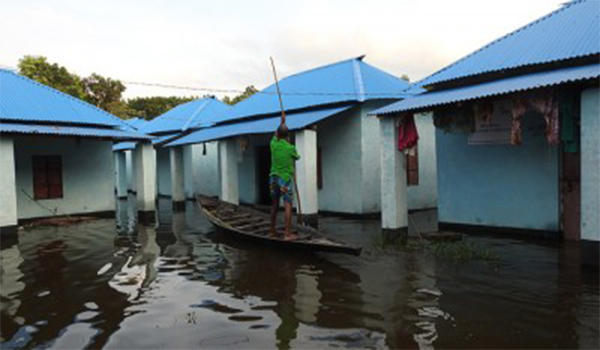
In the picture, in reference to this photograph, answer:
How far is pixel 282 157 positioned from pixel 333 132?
6.02 m

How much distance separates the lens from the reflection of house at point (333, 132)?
480 inches

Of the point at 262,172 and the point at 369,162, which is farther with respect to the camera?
the point at 262,172

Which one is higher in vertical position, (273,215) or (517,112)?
(517,112)

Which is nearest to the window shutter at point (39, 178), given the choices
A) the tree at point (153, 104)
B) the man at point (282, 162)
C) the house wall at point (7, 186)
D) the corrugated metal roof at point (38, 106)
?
the corrugated metal roof at point (38, 106)

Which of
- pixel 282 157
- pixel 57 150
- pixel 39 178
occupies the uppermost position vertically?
pixel 57 150

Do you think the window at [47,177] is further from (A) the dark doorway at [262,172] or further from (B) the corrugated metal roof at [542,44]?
(B) the corrugated metal roof at [542,44]

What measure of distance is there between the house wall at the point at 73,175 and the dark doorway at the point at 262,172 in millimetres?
5211

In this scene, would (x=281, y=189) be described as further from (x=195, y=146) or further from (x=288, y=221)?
(x=195, y=146)

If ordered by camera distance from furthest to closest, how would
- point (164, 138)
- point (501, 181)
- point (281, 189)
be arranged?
point (164, 138) → point (501, 181) → point (281, 189)

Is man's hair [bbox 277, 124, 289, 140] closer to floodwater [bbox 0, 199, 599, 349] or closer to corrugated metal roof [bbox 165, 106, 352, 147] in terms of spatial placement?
floodwater [bbox 0, 199, 599, 349]

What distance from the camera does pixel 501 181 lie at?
10188mm

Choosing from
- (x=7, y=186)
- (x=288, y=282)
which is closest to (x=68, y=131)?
(x=7, y=186)

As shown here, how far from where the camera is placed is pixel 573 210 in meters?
9.01

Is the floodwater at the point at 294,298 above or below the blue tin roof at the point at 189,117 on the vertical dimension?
below
